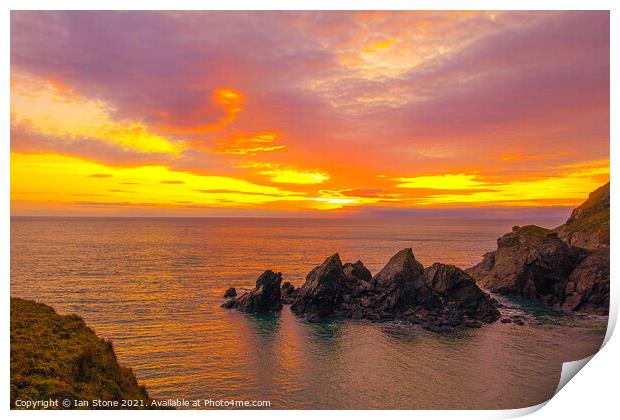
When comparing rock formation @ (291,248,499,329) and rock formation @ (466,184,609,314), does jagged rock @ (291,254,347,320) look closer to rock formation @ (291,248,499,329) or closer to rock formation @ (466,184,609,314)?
rock formation @ (291,248,499,329)

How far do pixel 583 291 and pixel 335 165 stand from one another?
30397 millimetres

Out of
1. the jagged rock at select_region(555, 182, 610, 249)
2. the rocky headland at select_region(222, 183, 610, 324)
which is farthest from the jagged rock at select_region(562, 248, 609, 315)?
the jagged rock at select_region(555, 182, 610, 249)

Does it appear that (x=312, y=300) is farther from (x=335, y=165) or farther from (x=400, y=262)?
(x=335, y=165)

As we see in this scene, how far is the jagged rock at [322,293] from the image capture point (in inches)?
1506

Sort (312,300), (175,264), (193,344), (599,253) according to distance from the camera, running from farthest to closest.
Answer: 1. (175,264)
2. (599,253)
3. (312,300)
4. (193,344)

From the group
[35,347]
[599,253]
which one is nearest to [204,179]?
[35,347]

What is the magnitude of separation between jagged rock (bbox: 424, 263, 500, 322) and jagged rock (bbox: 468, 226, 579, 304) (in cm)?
784

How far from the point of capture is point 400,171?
40.4 meters

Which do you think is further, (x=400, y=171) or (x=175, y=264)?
(x=175, y=264)

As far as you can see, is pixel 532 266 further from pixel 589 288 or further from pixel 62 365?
pixel 62 365

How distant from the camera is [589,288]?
39781mm

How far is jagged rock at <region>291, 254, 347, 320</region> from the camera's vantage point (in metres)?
38.2

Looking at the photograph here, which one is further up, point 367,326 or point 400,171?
point 400,171

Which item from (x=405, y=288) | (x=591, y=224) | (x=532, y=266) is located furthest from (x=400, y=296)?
(x=591, y=224)
